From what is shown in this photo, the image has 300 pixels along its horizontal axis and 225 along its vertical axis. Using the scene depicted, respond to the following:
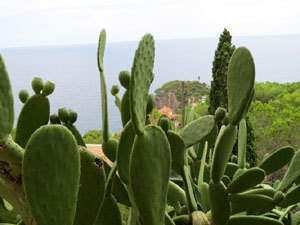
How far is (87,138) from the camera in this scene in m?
13.2

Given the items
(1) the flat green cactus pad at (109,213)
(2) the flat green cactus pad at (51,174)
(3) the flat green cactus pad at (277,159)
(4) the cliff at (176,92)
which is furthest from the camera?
(4) the cliff at (176,92)

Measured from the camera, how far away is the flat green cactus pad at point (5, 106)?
0.50 m

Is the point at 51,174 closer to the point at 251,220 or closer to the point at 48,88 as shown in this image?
the point at 48,88

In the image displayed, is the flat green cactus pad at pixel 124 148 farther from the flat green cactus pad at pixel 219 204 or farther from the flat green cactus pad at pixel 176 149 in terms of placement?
the flat green cactus pad at pixel 219 204

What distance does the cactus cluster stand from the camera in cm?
47

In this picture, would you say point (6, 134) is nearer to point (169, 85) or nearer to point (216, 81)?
point (216, 81)

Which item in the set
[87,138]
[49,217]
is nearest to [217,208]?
[49,217]

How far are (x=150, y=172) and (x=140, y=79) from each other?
0.45ft

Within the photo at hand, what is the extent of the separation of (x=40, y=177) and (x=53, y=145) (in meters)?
0.05

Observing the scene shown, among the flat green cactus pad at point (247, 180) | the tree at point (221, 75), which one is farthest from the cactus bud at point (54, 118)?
the tree at point (221, 75)

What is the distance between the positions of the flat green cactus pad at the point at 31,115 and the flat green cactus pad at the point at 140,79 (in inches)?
10.5

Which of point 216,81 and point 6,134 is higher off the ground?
point 6,134

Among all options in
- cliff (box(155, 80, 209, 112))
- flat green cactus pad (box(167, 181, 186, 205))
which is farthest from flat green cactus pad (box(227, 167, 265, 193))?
cliff (box(155, 80, 209, 112))

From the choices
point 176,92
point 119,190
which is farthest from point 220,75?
point 176,92
